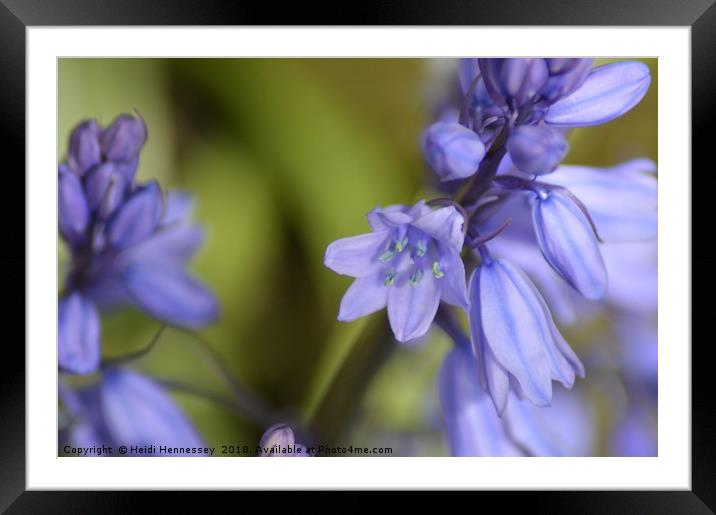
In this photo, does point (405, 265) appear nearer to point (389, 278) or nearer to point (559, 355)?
point (389, 278)

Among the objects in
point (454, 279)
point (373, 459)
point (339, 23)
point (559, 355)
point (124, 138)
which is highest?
point (339, 23)

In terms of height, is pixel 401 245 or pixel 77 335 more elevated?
pixel 401 245

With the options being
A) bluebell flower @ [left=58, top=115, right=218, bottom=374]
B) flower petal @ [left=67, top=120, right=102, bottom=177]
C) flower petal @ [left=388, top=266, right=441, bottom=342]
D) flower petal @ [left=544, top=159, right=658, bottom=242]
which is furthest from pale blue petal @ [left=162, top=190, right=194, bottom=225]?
flower petal @ [left=544, top=159, right=658, bottom=242]

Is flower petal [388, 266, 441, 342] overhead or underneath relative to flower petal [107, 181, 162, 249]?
underneath

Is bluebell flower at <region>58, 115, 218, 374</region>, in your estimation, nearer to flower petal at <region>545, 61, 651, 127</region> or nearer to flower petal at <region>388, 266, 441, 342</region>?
flower petal at <region>388, 266, 441, 342</region>

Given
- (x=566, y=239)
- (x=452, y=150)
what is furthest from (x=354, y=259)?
(x=566, y=239)

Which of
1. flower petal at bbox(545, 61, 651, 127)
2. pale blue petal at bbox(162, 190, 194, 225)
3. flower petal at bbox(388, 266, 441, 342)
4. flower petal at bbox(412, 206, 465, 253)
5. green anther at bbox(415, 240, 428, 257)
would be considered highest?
flower petal at bbox(545, 61, 651, 127)
